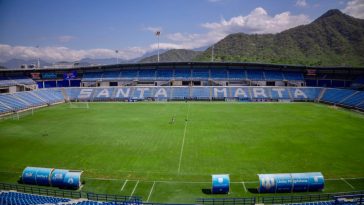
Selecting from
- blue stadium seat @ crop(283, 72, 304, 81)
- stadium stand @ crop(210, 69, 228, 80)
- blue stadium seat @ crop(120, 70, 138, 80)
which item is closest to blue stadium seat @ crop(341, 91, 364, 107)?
blue stadium seat @ crop(283, 72, 304, 81)

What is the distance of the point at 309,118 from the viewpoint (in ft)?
185

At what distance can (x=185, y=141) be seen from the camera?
128 ft

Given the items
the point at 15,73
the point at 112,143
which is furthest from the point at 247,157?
the point at 15,73

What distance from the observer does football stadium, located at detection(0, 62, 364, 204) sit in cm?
2467

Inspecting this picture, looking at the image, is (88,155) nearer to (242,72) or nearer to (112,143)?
(112,143)

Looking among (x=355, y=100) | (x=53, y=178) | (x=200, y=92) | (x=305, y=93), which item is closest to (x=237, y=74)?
(x=200, y=92)

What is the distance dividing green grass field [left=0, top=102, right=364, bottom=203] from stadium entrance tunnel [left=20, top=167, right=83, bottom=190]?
1277mm

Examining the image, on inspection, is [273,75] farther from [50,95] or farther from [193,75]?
[50,95]

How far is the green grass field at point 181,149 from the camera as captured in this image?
85.7 feet

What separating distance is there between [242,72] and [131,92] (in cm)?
4257

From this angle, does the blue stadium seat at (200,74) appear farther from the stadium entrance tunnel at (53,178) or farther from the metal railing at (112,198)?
the metal railing at (112,198)

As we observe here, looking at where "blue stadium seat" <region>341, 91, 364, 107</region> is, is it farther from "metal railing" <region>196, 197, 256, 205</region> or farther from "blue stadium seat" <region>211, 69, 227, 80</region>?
"metal railing" <region>196, 197, 256, 205</region>

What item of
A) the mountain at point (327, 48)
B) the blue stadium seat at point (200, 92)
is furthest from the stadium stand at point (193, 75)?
the mountain at point (327, 48)

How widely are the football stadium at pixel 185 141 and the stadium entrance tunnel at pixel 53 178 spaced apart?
7.5 inches
